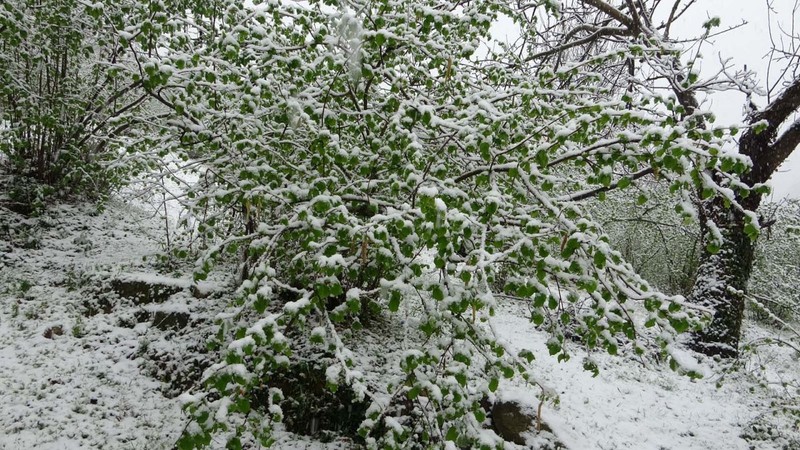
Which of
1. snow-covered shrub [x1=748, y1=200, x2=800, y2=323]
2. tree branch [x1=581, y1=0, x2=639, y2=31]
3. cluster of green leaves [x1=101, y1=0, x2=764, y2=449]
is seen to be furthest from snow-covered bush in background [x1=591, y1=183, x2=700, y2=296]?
cluster of green leaves [x1=101, y1=0, x2=764, y2=449]

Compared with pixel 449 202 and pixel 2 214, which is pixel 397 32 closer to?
pixel 449 202

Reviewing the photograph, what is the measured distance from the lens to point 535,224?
2744mm

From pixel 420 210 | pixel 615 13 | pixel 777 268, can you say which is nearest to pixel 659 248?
pixel 777 268

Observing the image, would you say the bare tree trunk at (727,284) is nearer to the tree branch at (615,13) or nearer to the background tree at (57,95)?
the tree branch at (615,13)

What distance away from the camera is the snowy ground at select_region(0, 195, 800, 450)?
16.0ft

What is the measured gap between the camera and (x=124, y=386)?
5.41 m

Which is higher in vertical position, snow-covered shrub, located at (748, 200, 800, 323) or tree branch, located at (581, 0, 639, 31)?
tree branch, located at (581, 0, 639, 31)

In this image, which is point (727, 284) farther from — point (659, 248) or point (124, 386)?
point (124, 386)

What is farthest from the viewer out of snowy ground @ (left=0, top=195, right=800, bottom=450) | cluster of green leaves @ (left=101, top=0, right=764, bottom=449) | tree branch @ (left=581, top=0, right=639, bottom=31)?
tree branch @ (left=581, top=0, right=639, bottom=31)

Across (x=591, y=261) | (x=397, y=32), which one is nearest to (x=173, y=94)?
(x=397, y=32)

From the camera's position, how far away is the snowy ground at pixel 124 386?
4871 mm

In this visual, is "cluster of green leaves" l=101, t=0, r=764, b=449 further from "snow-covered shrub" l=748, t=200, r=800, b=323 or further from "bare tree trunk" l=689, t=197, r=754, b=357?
"snow-covered shrub" l=748, t=200, r=800, b=323

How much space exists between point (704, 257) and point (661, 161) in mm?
6354

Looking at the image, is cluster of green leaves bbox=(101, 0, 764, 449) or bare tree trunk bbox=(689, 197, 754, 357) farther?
bare tree trunk bbox=(689, 197, 754, 357)
